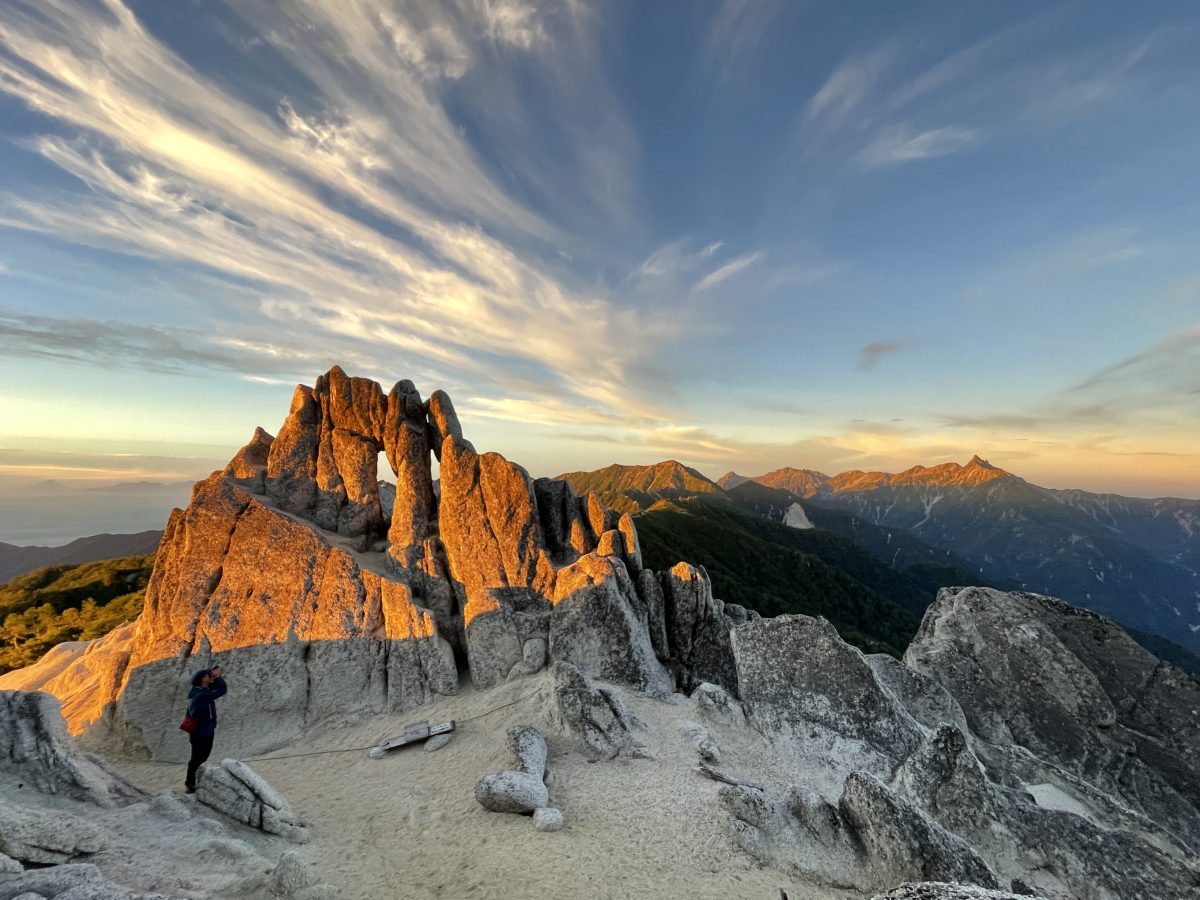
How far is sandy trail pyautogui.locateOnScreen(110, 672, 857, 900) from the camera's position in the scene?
12875 mm

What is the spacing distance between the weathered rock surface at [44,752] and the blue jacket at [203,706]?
7.27ft

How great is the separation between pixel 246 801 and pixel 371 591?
1475cm

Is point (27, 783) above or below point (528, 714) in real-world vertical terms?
above

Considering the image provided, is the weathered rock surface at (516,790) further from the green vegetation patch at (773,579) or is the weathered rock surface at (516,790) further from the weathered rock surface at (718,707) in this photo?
the green vegetation patch at (773,579)

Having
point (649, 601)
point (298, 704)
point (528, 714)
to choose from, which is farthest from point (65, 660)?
point (649, 601)

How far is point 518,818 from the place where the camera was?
16.0m

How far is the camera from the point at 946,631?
26.3 m

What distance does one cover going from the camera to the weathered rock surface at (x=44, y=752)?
14539 millimetres

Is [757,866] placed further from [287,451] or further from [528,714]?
[287,451]

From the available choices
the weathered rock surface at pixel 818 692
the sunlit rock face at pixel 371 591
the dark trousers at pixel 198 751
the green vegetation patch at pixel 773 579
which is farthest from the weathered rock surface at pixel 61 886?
the green vegetation patch at pixel 773 579

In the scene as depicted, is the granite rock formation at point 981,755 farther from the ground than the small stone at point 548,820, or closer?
farther from the ground

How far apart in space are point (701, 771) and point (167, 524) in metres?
36.4

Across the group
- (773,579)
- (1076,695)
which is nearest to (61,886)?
(1076,695)

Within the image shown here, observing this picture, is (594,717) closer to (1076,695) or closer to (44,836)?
(44,836)
